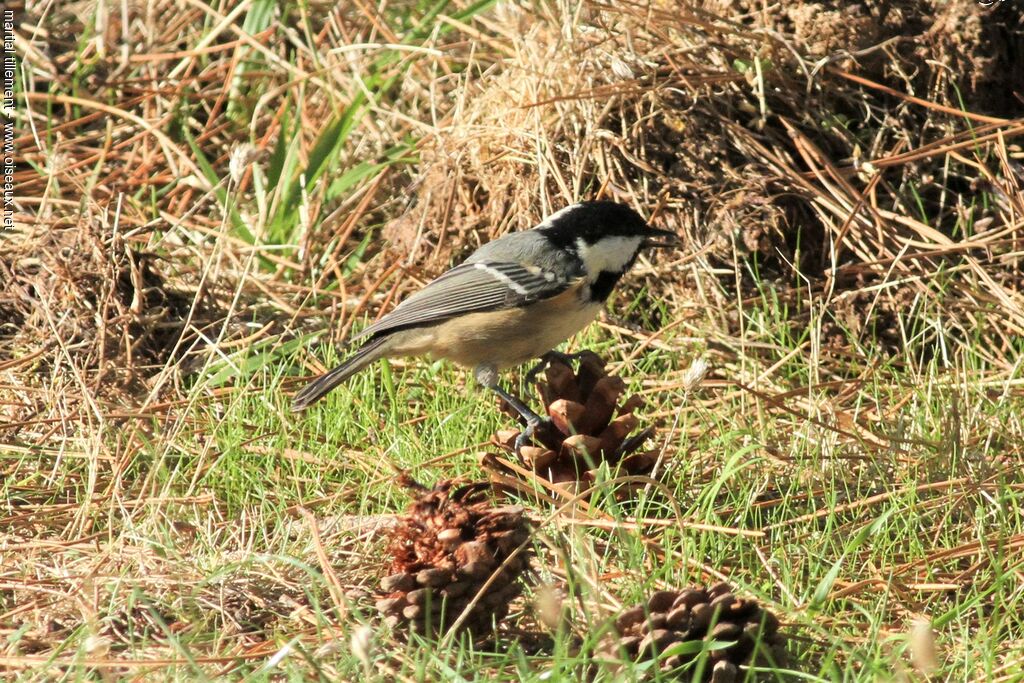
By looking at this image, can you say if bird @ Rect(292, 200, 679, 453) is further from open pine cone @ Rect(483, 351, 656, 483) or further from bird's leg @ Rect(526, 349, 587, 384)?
open pine cone @ Rect(483, 351, 656, 483)

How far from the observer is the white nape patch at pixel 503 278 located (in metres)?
3.92

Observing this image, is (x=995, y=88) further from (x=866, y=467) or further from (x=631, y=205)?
(x=866, y=467)

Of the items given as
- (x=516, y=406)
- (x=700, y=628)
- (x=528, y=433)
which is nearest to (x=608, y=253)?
(x=516, y=406)

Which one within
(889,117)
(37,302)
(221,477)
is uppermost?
(889,117)

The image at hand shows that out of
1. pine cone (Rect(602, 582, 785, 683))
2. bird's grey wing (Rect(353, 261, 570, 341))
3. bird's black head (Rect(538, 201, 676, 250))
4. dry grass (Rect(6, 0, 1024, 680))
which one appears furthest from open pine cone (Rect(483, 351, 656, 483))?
Answer: pine cone (Rect(602, 582, 785, 683))

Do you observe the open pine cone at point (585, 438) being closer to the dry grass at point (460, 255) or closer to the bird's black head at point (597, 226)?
the dry grass at point (460, 255)

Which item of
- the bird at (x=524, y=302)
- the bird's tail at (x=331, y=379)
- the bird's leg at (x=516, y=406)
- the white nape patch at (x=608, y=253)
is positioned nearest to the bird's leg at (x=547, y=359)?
the bird at (x=524, y=302)

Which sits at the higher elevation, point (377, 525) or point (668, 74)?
point (668, 74)

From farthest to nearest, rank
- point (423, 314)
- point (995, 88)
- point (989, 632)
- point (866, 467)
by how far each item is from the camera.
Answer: point (995, 88)
point (423, 314)
point (866, 467)
point (989, 632)

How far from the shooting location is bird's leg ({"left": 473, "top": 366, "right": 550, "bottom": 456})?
11.1 ft

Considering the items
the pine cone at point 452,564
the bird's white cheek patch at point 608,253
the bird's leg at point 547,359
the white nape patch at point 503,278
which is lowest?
the bird's leg at point 547,359

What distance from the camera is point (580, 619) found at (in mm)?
2652

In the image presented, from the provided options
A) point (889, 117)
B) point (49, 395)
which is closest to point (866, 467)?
point (889, 117)

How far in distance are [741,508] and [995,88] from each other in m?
2.37
